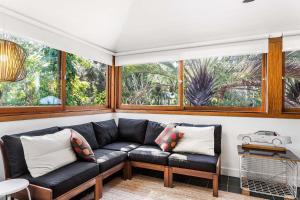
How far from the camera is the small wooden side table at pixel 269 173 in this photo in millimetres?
2492

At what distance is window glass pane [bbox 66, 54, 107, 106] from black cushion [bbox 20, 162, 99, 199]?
1319 mm

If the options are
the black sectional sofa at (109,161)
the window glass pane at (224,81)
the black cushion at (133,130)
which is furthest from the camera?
the black cushion at (133,130)

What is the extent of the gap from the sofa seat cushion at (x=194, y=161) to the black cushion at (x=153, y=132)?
63cm

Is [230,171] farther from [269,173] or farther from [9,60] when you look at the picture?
[9,60]

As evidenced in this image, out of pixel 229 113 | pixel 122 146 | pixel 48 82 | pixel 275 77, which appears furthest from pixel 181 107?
pixel 48 82

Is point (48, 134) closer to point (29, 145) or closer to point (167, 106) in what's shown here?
point (29, 145)

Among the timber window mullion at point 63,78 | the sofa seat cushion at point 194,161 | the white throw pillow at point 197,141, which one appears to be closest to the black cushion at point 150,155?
the sofa seat cushion at point 194,161

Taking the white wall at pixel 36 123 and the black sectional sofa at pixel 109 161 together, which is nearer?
the black sectional sofa at pixel 109 161

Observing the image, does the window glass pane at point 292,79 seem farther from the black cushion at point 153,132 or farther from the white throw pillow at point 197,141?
the black cushion at point 153,132

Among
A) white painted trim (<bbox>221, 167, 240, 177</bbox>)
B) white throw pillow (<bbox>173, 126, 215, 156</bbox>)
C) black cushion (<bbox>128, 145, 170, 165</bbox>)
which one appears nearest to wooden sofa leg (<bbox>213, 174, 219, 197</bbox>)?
white throw pillow (<bbox>173, 126, 215, 156</bbox>)

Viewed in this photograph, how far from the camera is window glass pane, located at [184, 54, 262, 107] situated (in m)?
3.14

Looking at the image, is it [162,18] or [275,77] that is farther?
[162,18]

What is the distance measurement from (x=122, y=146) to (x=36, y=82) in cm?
163

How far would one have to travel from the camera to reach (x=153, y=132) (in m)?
3.37
